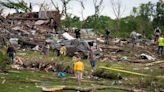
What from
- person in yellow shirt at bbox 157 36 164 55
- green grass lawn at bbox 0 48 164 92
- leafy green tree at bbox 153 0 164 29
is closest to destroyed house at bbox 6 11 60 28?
leafy green tree at bbox 153 0 164 29

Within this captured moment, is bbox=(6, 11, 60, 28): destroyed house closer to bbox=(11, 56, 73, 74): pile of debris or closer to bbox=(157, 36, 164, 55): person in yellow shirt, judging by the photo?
bbox=(157, 36, 164, 55): person in yellow shirt

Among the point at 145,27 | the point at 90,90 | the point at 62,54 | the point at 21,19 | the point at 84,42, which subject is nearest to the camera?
the point at 90,90

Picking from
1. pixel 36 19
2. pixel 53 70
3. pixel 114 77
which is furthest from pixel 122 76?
pixel 36 19

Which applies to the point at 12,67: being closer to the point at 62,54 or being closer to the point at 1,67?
the point at 1,67

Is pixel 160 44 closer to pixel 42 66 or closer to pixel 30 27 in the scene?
pixel 42 66

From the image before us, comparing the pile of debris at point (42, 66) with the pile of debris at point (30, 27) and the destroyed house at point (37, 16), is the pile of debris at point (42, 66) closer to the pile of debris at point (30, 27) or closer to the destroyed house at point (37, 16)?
the pile of debris at point (30, 27)

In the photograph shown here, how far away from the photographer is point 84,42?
3759 cm

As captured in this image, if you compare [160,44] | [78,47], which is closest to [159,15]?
[160,44]

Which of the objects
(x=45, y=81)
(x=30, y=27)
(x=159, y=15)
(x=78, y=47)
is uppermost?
(x=159, y=15)

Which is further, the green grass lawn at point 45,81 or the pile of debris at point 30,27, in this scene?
the pile of debris at point 30,27

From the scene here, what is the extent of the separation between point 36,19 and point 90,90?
3542cm

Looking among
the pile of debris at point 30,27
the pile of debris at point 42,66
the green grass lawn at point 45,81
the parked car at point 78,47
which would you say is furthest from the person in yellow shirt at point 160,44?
the pile of debris at point 42,66

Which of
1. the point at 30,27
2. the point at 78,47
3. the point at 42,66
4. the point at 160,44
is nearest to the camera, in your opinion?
the point at 42,66

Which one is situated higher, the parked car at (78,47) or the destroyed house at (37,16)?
the destroyed house at (37,16)
